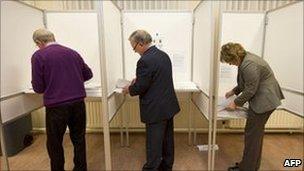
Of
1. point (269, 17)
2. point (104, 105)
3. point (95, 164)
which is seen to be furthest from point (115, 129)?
point (269, 17)

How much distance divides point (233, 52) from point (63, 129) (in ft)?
5.22

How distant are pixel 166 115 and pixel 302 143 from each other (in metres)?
2.18

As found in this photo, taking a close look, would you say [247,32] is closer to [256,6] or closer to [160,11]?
[256,6]

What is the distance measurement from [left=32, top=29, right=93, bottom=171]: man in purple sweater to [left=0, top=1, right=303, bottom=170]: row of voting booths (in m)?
0.25

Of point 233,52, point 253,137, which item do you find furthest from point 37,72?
point 253,137

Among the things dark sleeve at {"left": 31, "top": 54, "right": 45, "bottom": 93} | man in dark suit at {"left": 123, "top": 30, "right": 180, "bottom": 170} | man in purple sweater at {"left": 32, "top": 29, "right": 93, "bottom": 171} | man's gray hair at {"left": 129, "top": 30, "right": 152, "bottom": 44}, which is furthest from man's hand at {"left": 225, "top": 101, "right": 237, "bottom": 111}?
dark sleeve at {"left": 31, "top": 54, "right": 45, "bottom": 93}

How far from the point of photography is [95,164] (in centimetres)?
244

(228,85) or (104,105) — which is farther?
(228,85)

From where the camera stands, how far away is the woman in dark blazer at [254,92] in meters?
1.87

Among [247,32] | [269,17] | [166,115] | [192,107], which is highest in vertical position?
[269,17]

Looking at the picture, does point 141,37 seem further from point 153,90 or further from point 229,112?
point 229,112

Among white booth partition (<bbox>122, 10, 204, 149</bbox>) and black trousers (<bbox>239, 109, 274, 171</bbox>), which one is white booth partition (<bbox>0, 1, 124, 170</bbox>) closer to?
white booth partition (<bbox>122, 10, 204, 149</bbox>)

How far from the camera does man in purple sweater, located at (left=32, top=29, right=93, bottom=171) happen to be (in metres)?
1.77

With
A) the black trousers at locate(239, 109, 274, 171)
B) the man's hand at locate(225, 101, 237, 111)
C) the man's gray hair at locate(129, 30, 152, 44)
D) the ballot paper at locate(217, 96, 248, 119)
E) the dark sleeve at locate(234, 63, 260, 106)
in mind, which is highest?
the man's gray hair at locate(129, 30, 152, 44)
